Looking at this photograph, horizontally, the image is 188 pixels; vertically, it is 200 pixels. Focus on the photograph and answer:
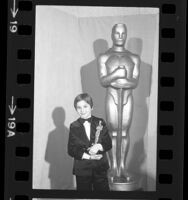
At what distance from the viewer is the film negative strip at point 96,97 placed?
171cm

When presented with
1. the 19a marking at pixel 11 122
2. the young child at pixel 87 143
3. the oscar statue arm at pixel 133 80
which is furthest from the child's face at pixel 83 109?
the 19a marking at pixel 11 122

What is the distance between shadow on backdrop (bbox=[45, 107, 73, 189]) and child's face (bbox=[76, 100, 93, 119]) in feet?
0.19

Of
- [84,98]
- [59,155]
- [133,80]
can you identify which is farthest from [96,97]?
[59,155]

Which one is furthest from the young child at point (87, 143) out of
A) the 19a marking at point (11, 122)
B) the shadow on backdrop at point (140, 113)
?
the 19a marking at point (11, 122)

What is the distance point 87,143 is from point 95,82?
0.22 m

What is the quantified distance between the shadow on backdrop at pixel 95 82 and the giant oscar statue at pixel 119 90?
2 centimetres

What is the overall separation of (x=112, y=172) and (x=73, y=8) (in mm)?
612

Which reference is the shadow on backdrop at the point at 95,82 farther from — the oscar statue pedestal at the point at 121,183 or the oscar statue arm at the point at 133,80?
the oscar statue pedestal at the point at 121,183

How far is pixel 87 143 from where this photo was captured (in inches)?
67.4

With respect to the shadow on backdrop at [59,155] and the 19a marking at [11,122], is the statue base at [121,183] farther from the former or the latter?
the 19a marking at [11,122]

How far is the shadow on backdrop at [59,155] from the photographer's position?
1713 mm

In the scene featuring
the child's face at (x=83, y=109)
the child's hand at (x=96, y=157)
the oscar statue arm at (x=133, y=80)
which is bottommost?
the child's hand at (x=96, y=157)

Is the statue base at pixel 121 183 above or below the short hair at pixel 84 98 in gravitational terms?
below

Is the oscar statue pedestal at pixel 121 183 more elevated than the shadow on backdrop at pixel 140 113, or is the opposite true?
the shadow on backdrop at pixel 140 113
